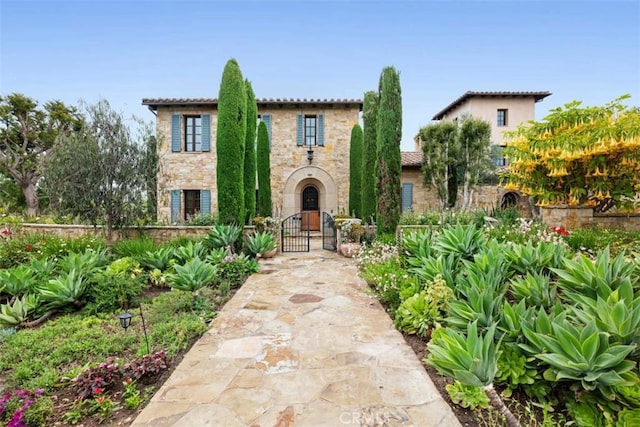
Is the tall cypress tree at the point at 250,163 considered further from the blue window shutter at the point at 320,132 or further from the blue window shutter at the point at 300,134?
the blue window shutter at the point at 320,132

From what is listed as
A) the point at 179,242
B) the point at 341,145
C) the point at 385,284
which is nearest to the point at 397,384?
the point at 385,284

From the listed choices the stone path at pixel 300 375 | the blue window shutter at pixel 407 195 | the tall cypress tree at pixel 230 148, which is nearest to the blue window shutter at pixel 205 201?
the tall cypress tree at pixel 230 148

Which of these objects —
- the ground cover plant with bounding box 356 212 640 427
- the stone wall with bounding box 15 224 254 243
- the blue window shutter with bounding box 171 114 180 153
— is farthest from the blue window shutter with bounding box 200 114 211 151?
the ground cover plant with bounding box 356 212 640 427

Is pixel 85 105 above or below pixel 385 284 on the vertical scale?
above

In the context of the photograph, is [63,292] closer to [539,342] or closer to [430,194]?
[539,342]

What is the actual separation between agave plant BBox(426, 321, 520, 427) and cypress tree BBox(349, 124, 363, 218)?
36.7ft

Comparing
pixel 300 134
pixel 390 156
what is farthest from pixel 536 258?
pixel 300 134

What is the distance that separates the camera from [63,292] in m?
4.04

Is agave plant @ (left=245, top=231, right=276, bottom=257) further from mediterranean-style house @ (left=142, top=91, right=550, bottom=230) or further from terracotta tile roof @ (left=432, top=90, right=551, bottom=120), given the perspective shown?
terracotta tile roof @ (left=432, top=90, right=551, bottom=120)

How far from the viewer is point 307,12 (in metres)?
9.38

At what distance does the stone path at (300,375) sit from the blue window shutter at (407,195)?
10.7 meters

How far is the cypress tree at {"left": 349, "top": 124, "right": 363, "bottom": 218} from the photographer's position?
13.4 meters

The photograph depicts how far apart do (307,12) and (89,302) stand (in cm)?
988

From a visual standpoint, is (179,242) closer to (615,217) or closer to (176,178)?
(176,178)
